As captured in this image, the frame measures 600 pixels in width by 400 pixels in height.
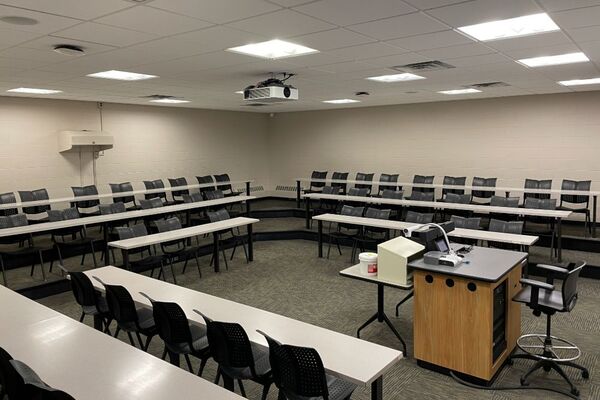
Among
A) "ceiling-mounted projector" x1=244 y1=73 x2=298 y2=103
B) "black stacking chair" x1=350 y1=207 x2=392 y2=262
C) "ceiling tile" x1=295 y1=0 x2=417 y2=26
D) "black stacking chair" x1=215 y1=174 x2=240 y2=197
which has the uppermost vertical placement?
"ceiling tile" x1=295 y1=0 x2=417 y2=26

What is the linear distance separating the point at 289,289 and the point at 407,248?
2.70m

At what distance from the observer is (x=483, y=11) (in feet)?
10.7

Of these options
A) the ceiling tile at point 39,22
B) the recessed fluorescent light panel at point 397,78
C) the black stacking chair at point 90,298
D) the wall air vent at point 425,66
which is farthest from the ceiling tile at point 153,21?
the recessed fluorescent light panel at point 397,78

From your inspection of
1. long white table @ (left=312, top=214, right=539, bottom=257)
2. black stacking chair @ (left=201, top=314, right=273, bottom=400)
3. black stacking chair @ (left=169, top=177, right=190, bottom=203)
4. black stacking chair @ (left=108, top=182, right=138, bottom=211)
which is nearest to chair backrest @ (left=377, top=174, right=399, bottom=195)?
long white table @ (left=312, top=214, right=539, bottom=257)

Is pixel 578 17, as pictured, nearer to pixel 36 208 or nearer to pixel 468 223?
pixel 468 223

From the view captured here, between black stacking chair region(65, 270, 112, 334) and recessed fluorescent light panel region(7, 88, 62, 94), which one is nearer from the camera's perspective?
black stacking chair region(65, 270, 112, 334)

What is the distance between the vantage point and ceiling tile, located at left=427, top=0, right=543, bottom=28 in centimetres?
310

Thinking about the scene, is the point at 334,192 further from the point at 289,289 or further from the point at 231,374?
the point at 231,374

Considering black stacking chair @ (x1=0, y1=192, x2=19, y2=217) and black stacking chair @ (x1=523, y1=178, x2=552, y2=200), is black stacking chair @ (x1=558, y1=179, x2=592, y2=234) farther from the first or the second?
black stacking chair @ (x1=0, y1=192, x2=19, y2=217)

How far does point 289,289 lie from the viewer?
642 cm

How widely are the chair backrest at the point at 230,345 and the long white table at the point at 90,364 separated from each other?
461 millimetres

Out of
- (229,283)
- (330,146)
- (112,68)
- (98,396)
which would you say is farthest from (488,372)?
(330,146)

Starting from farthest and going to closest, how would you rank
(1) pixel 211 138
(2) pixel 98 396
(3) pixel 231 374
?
(1) pixel 211 138, (3) pixel 231 374, (2) pixel 98 396

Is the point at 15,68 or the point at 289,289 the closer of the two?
the point at 15,68
